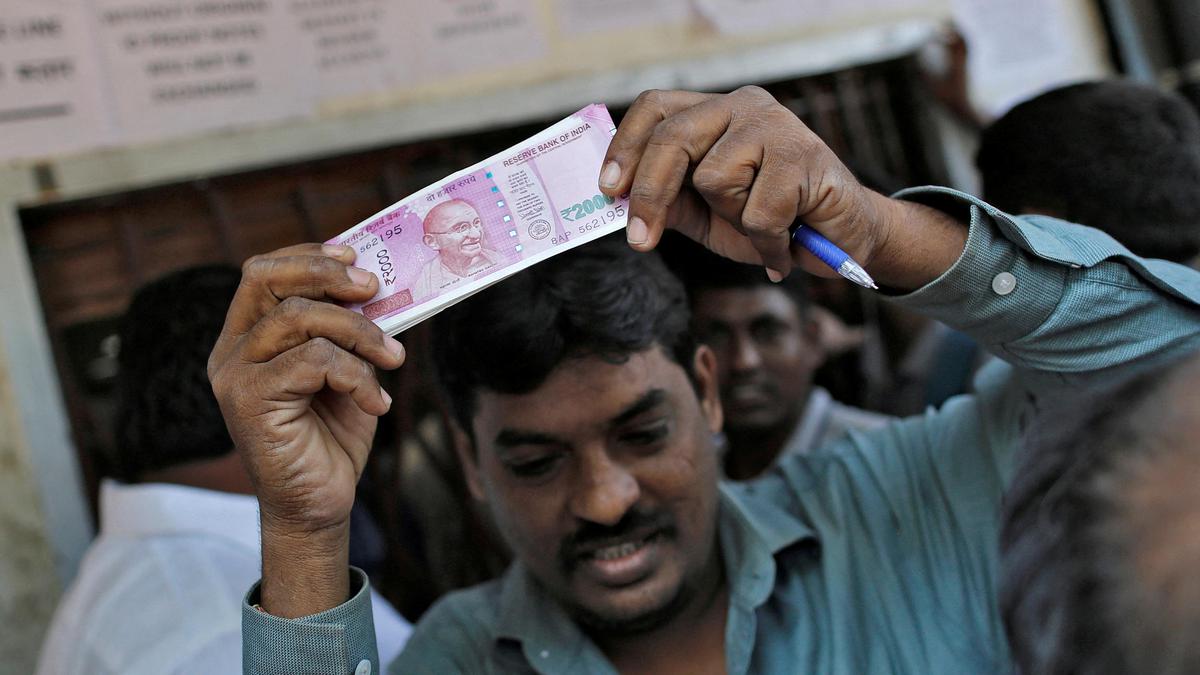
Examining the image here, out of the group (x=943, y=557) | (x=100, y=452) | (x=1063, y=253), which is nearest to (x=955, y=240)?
(x=1063, y=253)

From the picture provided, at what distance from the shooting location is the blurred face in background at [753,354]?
8.89 ft

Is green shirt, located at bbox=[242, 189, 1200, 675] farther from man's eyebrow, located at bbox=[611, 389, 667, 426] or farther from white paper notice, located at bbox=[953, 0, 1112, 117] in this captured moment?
white paper notice, located at bbox=[953, 0, 1112, 117]

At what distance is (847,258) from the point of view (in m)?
1.30

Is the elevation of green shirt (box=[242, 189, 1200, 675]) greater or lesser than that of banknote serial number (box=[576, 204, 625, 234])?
lesser

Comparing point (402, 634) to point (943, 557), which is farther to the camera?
point (402, 634)

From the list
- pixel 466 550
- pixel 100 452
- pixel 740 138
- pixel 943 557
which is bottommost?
pixel 466 550

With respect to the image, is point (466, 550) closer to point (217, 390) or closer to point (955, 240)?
point (217, 390)

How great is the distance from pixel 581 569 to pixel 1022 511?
105cm

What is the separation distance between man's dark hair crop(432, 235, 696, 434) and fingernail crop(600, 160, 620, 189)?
0.53m

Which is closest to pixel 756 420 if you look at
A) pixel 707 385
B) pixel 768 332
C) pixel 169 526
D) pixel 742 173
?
pixel 768 332

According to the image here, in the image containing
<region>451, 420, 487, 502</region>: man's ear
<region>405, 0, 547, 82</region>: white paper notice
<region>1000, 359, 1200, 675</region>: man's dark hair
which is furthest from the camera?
<region>405, 0, 547, 82</region>: white paper notice

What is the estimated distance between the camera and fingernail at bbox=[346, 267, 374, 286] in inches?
50.9

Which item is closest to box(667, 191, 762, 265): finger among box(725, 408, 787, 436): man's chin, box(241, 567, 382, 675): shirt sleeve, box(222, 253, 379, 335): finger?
box(222, 253, 379, 335): finger

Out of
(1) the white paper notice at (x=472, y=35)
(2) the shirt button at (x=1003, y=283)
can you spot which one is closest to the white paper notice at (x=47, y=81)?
(1) the white paper notice at (x=472, y=35)
